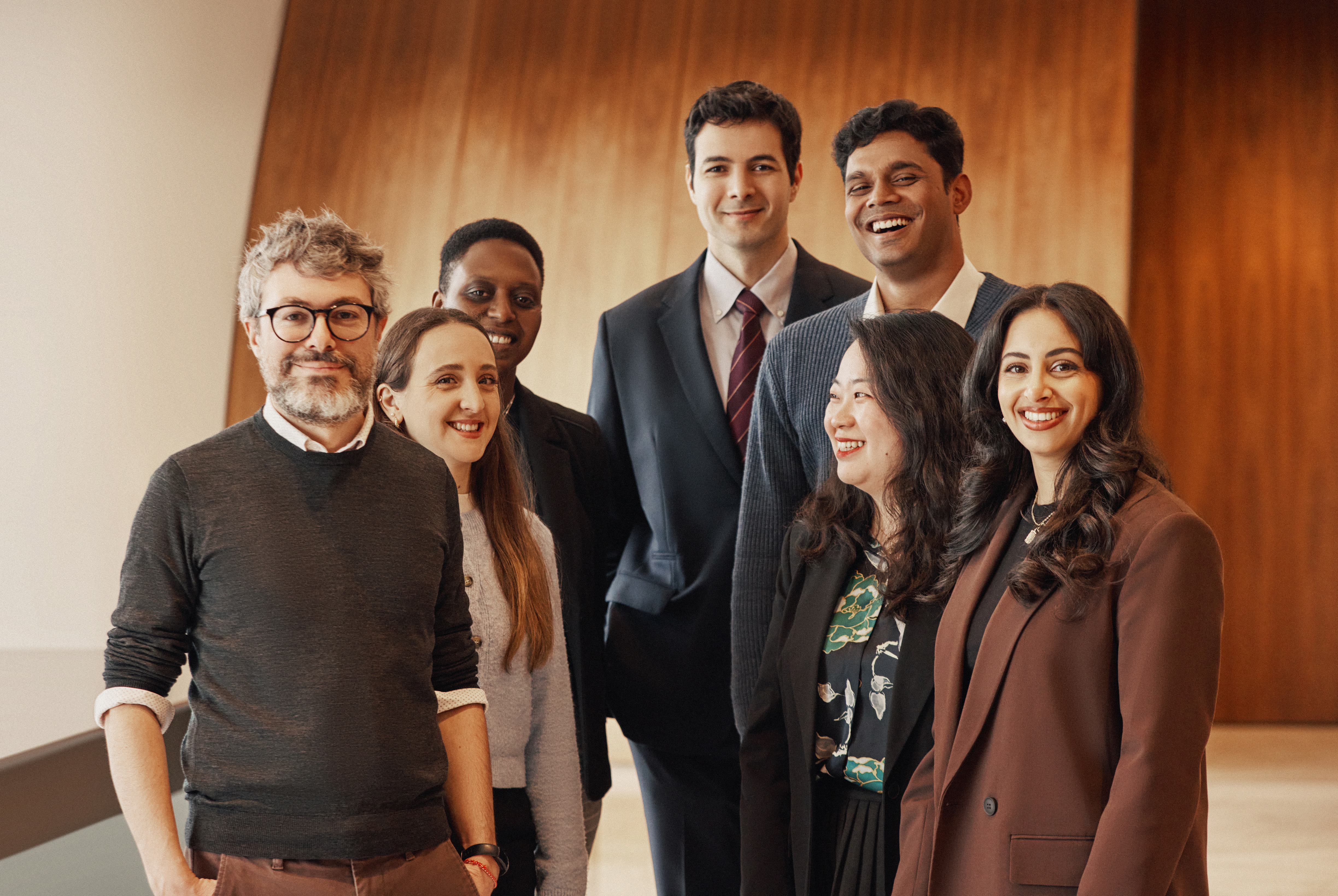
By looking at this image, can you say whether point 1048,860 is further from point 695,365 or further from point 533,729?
point 695,365

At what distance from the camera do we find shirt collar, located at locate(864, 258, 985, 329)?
7.82ft

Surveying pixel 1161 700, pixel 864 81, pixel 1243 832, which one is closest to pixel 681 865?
pixel 1161 700

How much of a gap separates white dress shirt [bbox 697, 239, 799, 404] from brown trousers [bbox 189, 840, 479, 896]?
4.95 feet

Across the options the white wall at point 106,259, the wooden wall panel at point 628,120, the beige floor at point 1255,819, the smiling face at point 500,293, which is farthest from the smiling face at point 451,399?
the wooden wall panel at point 628,120

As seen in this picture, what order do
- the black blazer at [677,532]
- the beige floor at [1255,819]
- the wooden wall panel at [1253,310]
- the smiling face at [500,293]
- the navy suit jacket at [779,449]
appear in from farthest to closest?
1. the wooden wall panel at [1253,310]
2. the beige floor at [1255,819]
3. the black blazer at [677,532]
4. the smiling face at [500,293]
5. the navy suit jacket at [779,449]

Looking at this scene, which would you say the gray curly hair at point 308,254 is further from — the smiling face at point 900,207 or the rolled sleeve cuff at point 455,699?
the smiling face at point 900,207

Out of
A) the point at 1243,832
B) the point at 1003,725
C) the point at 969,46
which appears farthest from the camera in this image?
the point at 969,46

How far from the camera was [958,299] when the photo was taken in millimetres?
2400

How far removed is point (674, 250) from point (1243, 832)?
367cm

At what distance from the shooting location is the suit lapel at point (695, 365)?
269 centimetres

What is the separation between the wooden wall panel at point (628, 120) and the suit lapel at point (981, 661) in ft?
12.8

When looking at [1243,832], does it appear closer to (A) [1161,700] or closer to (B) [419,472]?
(A) [1161,700]

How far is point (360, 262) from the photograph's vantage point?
1.65 metres

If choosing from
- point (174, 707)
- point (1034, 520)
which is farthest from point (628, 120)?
point (174, 707)
